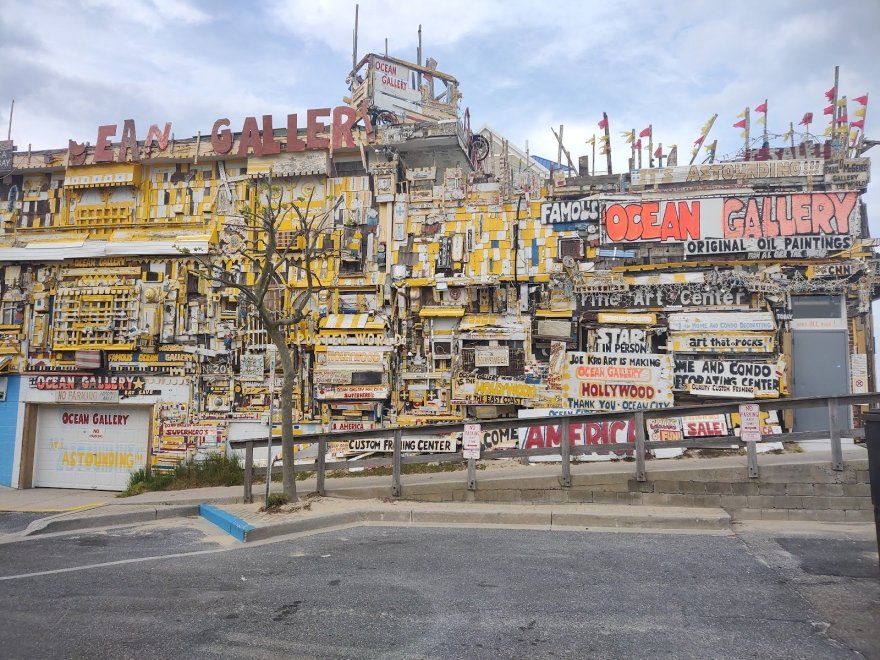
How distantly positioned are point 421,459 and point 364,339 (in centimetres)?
553

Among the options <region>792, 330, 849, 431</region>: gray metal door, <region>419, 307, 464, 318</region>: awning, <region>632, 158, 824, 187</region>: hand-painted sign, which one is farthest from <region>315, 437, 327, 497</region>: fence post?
<region>792, 330, 849, 431</region>: gray metal door

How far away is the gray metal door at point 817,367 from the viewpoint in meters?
13.0

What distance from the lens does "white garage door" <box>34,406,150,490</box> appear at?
1636 centimetres

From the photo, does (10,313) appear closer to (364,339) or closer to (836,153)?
(364,339)

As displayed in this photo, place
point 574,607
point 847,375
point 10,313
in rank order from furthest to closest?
point 10,313
point 847,375
point 574,607

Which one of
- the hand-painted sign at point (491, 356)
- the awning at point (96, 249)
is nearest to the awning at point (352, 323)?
the hand-painted sign at point (491, 356)

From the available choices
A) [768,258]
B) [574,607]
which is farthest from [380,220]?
[574,607]

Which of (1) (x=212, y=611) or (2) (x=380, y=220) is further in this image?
(2) (x=380, y=220)

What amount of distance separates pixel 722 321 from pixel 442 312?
6.12m

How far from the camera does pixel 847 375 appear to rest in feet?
42.4

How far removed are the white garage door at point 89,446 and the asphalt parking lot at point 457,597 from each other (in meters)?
8.63

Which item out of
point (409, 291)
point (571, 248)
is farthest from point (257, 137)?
point (571, 248)

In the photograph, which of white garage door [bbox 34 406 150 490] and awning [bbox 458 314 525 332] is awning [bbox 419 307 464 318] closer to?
awning [bbox 458 314 525 332]

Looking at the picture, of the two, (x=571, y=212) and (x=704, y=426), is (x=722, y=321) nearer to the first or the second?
(x=704, y=426)
